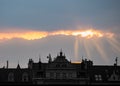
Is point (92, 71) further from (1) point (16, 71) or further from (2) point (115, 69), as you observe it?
(1) point (16, 71)

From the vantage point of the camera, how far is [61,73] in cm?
8269

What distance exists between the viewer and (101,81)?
85312 mm

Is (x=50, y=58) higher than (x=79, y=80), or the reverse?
(x=50, y=58)

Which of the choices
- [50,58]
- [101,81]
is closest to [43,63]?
[50,58]

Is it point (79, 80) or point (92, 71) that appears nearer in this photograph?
point (79, 80)

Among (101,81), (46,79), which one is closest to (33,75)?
(46,79)

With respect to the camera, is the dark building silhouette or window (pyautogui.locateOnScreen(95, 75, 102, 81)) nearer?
the dark building silhouette

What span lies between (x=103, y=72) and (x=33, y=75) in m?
16.6

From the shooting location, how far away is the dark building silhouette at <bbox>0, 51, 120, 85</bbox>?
3246 inches

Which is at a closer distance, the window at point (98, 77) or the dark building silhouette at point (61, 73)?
the dark building silhouette at point (61, 73)

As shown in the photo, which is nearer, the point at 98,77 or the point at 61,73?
the point at 61,73

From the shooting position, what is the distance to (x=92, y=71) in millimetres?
88625

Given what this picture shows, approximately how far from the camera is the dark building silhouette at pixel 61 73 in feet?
270

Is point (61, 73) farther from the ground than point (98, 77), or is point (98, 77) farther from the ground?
point (61, 73)
